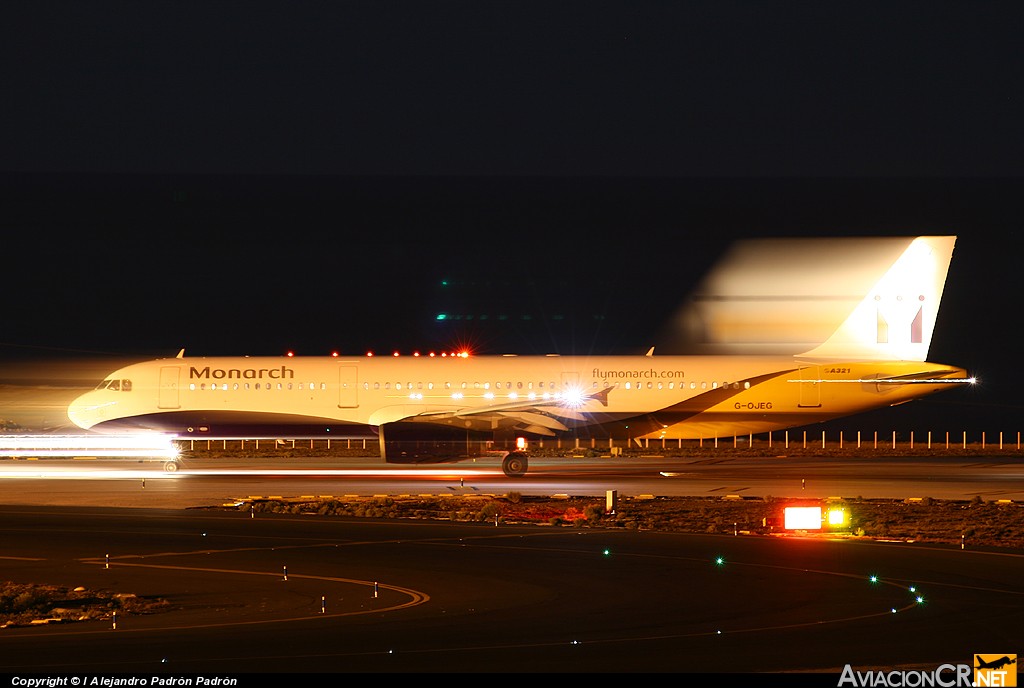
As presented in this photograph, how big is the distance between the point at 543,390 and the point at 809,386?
347 inches

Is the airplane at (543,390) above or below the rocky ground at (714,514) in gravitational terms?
above

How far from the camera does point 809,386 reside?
41.4m

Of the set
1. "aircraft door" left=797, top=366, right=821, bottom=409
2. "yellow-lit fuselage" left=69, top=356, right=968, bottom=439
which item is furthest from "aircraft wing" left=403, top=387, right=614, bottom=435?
"aircraft door" left=797, top=366, right=821, bottom=409

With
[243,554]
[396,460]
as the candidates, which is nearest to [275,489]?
[396,460]

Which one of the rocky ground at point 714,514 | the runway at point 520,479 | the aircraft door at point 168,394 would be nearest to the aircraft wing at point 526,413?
the runway at point 520,479

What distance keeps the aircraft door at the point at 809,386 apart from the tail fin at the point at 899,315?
3.26 ft

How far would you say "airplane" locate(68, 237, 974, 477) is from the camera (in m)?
41.2

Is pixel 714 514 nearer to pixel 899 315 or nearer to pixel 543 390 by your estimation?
pixel 543 390

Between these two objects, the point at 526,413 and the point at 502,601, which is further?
the point at 526,413

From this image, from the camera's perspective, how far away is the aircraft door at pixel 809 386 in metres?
41.3

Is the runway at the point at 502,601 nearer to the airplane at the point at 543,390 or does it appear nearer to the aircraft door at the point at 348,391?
the airplane at the point at 543,390

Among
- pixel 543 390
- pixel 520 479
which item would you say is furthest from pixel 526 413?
pixel 520 479

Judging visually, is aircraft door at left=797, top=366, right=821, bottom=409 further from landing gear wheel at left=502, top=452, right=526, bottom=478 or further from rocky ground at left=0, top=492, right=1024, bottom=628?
rocky ground at left=0, top=492, right=1024, bottom=628

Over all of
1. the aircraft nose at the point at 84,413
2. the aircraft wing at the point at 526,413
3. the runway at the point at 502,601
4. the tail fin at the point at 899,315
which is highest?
the tail fin at the point at 899,315
